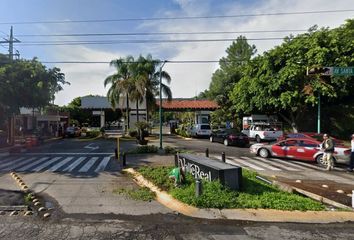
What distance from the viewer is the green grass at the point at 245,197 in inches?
367

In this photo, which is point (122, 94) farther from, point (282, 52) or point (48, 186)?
point (48, 186)

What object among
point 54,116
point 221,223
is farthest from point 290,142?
point 54,116

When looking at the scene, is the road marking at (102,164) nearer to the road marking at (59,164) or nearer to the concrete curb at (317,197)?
the road marking at (59,164)

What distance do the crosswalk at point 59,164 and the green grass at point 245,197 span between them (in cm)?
668

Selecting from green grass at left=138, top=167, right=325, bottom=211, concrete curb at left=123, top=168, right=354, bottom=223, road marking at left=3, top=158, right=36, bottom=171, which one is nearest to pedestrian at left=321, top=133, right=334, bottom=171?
green grass at left=138, top=167, right=325, bottom=211

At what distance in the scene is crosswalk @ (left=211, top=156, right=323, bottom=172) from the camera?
17.6 meters

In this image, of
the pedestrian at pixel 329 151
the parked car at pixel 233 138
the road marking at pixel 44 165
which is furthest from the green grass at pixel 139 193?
the parked car at pixel 233 138

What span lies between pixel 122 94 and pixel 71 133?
322 inches

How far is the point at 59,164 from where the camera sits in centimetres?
1856

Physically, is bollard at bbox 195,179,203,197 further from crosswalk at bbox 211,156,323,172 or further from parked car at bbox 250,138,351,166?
parked car at bbox 250,138,351,166

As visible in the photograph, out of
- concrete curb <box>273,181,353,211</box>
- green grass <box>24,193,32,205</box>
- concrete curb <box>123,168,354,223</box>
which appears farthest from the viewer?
green grass <box>24,193,32,205</box>

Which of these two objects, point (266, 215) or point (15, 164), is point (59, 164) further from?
point (266, 215)

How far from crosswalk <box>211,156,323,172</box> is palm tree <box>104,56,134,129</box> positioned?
81.1 ft

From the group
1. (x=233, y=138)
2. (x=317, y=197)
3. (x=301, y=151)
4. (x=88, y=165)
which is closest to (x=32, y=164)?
(x=88, y=165)
